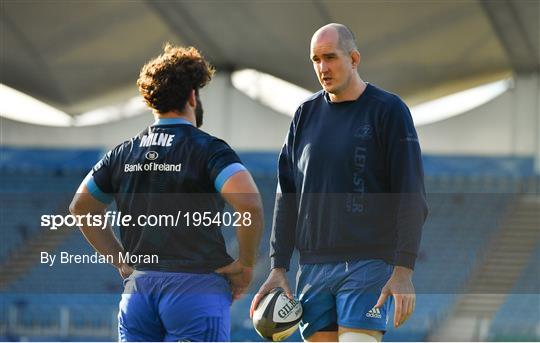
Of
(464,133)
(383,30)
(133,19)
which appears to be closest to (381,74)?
(383,30)

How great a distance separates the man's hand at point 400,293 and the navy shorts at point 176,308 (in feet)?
1.48

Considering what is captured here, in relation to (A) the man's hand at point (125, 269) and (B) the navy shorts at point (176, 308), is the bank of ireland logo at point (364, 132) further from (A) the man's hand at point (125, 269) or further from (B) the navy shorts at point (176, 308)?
(A) the man's hand at point (125, 269)

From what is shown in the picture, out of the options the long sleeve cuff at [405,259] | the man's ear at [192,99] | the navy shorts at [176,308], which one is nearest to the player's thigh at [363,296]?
the long sleeve cuff at [405,259]

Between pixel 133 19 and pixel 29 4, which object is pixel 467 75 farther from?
pixel 29 4

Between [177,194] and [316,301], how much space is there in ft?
1.81

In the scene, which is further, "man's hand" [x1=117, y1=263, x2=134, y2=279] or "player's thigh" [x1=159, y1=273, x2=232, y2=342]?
"man's hand" [x1=117, y1=263, x2=134, y2=279]

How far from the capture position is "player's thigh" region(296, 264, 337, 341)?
3.01 metres

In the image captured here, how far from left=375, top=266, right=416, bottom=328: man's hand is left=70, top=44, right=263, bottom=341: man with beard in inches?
15.5

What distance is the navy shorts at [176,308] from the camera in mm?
2789

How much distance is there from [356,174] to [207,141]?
456 mm

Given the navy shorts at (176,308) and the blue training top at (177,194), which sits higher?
the blue training top at (177,194)

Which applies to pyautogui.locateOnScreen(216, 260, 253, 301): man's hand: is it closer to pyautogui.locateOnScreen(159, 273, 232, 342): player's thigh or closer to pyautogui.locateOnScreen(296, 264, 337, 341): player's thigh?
pyautogui.locateOnScreen(159, 273, 232, 342): player's thigh

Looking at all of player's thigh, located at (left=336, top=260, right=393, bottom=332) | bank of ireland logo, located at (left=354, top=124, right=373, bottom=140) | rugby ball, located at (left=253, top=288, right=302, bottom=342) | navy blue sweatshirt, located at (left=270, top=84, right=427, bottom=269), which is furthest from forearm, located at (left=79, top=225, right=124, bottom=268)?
bank of ireland logo, located at (left=354, top=124, right=373, bottom=140)

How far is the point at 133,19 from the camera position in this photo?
12867 mm
